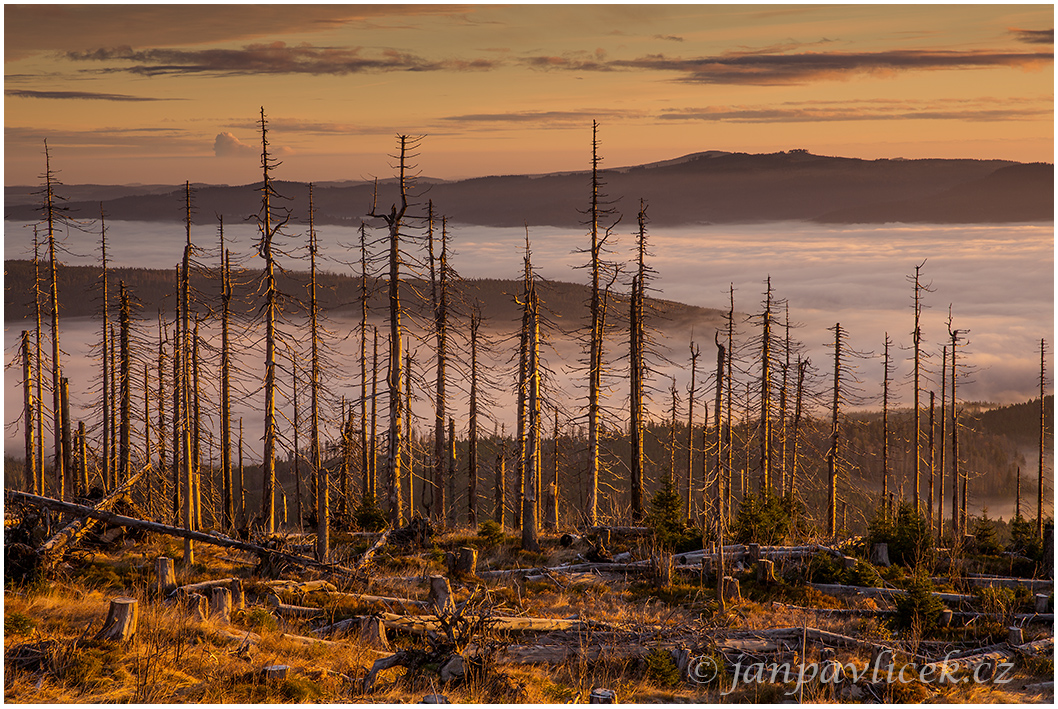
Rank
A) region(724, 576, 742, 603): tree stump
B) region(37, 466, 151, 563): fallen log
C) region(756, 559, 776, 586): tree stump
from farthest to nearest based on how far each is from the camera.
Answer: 1. region(756, 559, 776, 586): tree stump
2. region(724, 576, 742, 603): tree stump
3. region(37, 466, 151, 563): fallen log

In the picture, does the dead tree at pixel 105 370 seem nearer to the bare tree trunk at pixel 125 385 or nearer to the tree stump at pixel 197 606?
the bare tree trunk at pixel 125 385

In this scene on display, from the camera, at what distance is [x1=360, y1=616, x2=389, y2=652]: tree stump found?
13.6 m

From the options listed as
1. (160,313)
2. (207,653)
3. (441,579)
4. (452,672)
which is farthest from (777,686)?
(160,313)

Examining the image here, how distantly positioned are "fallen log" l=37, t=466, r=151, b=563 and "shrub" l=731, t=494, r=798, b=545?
17.3 m

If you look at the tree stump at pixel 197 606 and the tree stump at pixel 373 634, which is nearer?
the tree stump at pixel 373 634

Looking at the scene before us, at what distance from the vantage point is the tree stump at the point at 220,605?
1410cm

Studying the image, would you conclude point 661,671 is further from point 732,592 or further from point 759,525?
point 759,525

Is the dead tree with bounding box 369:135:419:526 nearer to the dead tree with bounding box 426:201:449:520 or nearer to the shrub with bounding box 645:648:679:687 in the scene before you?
the dead tree with bounding box 426:201:449:520

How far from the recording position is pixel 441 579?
51.6 ft

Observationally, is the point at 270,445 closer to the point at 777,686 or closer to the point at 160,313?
the point at 160,313

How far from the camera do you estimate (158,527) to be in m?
16.9

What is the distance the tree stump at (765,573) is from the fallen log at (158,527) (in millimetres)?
10343

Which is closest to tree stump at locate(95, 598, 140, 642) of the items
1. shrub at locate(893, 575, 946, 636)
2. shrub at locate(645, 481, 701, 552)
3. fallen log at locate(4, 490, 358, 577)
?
fallen log at locate(4, 490, 358, 577)

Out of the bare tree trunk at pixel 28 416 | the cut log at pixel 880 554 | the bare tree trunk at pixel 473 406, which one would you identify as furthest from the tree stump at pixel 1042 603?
the bare tree trunk at pixel 28 416
